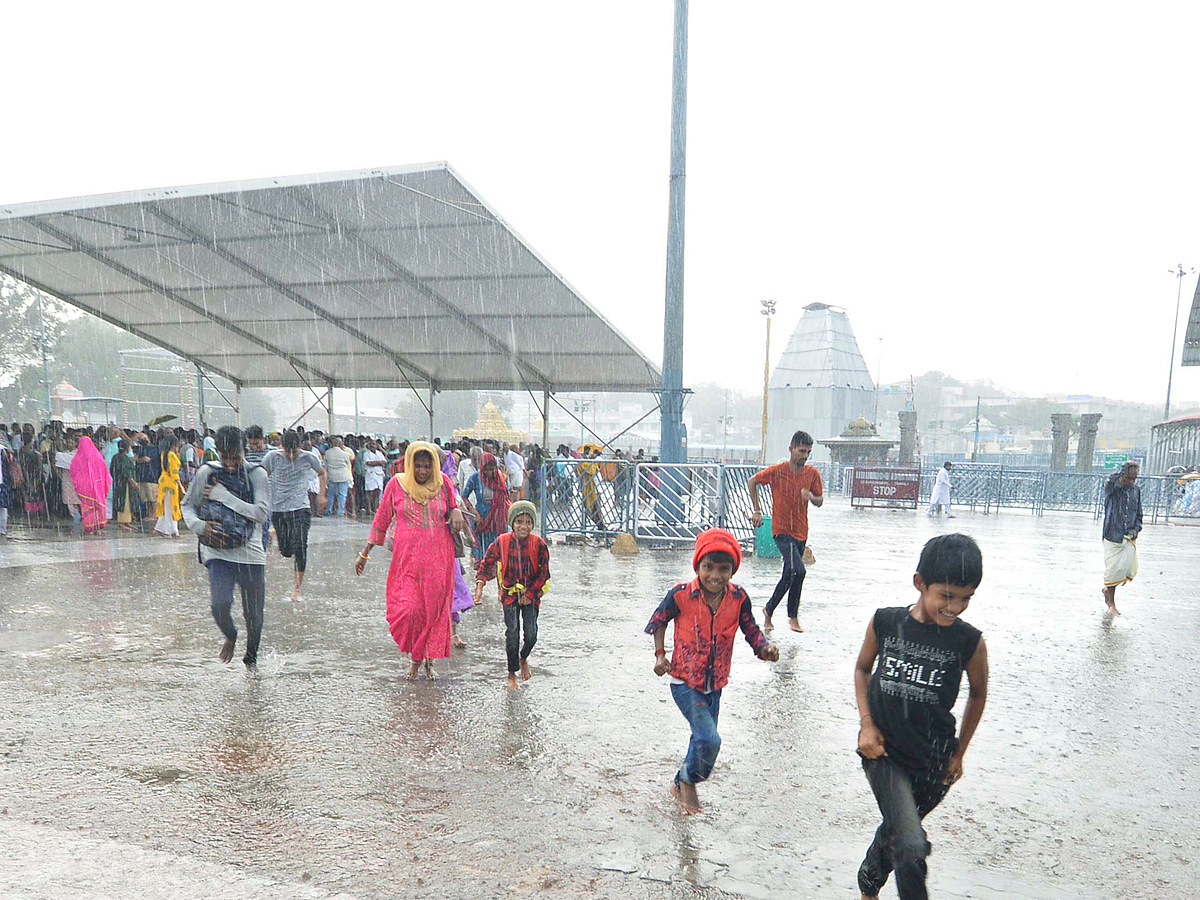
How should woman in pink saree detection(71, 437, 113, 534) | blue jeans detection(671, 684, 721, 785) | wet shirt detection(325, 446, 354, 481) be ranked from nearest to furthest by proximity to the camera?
blue jeans detection(671, 684, 721, 785)
woman in pink saree detection(71, 437, 113, 534)
wet shirt detection(325, 446, 354, 481)

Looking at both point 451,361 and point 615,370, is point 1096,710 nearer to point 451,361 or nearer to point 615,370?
point 615,370

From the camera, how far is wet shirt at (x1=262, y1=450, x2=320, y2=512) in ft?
25.3

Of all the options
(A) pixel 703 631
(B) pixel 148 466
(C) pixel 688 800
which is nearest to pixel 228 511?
(A) pixel 703 631

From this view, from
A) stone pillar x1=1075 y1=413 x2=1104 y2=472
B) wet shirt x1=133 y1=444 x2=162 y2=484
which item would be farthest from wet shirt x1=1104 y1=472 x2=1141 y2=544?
stone pillar x1=1075 y1=413 x2=1104 y2=472

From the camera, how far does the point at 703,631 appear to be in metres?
3.55

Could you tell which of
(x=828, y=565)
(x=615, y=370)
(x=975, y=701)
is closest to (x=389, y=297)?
(x=615, y=370)

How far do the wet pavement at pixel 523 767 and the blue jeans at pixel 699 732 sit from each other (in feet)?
0.62

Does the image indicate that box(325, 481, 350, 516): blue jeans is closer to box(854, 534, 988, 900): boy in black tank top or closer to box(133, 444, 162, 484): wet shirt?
box(133, 444, 162, 484): wet shirt

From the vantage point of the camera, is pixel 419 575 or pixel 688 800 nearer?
pixel 688 800

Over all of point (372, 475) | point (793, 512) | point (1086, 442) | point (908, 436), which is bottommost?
point (372, 475)

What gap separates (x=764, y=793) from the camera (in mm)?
3779

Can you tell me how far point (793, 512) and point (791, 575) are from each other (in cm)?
51

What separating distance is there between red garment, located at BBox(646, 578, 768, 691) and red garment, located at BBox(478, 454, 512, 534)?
4.83 metres

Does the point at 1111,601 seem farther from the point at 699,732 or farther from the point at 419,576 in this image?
the point at 419,576
